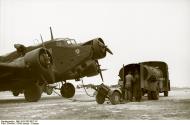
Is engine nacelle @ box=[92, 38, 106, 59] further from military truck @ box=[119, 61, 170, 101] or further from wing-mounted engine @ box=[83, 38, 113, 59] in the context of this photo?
military truck @ box=[119, 61, 170, 101]

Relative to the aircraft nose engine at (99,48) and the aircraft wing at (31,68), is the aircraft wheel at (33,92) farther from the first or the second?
the aircraft nose engine at (99,48)

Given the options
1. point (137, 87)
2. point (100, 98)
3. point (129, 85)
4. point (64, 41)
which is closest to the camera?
point (100, 98)

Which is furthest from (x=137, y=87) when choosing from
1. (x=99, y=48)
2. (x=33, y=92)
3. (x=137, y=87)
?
(x=33, y=92)

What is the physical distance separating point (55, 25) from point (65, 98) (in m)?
4.59

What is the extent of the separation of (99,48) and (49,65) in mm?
2576

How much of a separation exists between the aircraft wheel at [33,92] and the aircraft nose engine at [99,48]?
9.33ft

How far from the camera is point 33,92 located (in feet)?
51.1

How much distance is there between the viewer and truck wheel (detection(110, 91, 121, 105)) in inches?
555

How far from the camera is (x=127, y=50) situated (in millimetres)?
14352

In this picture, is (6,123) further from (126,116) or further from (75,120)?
(126,116)

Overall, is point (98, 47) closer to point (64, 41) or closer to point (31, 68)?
point (64, 41)

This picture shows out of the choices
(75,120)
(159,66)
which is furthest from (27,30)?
(159,66)

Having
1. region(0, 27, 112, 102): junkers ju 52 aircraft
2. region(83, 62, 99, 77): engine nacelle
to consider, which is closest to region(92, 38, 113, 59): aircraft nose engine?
region(0, 27, 112, 102): junkers ju 52 aircraft

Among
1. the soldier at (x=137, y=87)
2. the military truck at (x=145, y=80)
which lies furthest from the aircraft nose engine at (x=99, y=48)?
the soldier at (x=137, y=87)
